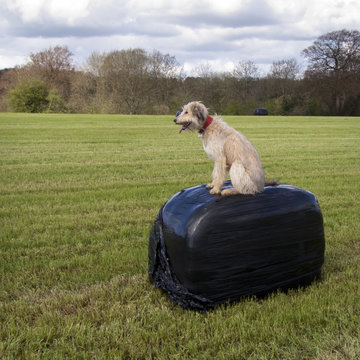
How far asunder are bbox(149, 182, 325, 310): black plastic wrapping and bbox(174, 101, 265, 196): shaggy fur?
139mm

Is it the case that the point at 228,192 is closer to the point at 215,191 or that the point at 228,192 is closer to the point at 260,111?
the point at 215,191

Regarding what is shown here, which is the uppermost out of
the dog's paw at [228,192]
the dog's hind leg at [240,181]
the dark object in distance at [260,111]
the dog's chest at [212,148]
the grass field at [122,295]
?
the dark object in distance at [260,111]

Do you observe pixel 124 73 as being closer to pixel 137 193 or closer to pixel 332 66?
pixel 332 66

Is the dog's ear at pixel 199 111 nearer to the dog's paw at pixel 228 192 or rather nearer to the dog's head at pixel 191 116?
the dog's head at pixel 191 116

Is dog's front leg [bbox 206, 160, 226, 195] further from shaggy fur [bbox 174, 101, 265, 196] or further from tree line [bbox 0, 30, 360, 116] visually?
tree line [bbox 0, 30, 360, 116]

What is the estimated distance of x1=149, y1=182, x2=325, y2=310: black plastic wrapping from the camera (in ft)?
12.9

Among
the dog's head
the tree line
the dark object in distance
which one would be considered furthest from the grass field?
the dark object in distance

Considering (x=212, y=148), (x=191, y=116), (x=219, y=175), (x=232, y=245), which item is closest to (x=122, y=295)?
(x=232, y=245)

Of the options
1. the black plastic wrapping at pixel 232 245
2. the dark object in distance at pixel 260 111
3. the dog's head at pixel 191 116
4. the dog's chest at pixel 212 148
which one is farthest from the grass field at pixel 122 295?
the dark object in distance at pixel 260 111

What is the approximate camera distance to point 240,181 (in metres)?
4.15

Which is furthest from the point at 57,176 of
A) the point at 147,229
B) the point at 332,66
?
the point at 332,66

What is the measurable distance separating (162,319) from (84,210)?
13.7 feet

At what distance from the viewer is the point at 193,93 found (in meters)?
56.9

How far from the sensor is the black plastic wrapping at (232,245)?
392 cm
